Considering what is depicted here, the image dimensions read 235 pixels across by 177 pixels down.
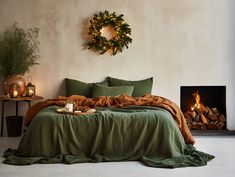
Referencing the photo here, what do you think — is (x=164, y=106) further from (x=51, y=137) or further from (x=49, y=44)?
(x=49, y=44)

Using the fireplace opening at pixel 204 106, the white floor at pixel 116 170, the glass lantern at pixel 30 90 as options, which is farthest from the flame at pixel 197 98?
the glass lantern at pixel 30 90

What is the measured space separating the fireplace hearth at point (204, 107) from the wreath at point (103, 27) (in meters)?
1.38

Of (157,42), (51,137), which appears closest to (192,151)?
(51,137)

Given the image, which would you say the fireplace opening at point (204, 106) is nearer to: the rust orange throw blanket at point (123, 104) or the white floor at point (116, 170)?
the rust orange throw blanket at point (123, 104)

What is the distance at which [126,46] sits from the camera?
6.58 metres

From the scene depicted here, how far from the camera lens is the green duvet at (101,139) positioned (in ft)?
15.0

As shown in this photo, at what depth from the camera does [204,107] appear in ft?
22.3

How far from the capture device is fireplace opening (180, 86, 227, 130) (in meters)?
6.67

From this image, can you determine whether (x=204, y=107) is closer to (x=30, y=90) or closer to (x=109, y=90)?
(x=109, y=90)

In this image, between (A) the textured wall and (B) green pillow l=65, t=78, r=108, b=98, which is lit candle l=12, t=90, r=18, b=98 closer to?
(A) the textured wall

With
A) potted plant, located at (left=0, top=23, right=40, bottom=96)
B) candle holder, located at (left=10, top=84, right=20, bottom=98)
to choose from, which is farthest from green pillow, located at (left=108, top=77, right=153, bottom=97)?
candle holder, located at (left=10, top=84, right=20, bottom=98)

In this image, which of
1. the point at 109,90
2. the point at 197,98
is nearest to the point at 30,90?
the point at 109,90

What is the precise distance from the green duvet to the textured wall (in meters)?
2.05

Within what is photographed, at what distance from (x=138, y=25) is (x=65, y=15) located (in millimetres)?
1286
